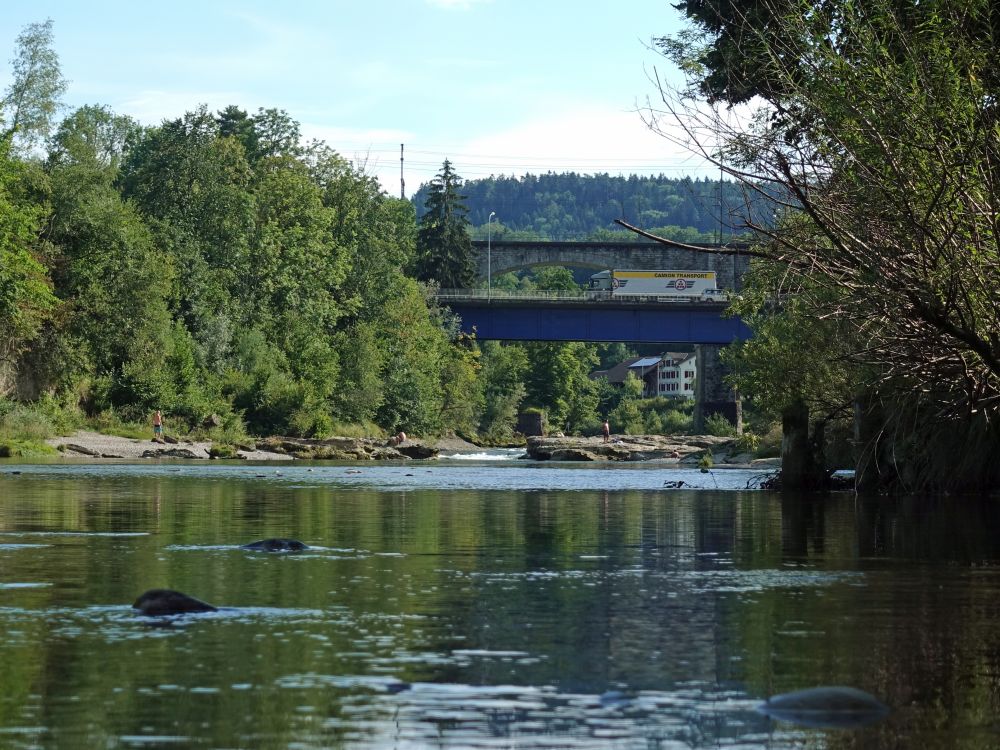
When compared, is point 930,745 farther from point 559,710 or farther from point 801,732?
Answer: point 559,710

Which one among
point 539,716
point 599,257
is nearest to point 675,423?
point 599,257

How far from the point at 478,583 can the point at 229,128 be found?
10733 centimetres

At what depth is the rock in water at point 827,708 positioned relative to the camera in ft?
26.7

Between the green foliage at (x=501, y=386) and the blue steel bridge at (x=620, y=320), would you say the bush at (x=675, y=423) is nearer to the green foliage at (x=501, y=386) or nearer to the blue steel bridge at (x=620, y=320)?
the green foliage at (x=501, y=386)

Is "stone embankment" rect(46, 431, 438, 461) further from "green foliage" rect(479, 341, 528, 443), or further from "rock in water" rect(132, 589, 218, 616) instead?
"rock in water" rect(132, 589, 218, 616)

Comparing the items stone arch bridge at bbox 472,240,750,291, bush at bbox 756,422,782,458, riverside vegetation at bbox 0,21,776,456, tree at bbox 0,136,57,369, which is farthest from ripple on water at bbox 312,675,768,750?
stone arch bridge at bbox 472,240,750,291

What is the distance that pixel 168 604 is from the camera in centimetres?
1214

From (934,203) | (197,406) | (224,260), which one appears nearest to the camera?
(934,203)

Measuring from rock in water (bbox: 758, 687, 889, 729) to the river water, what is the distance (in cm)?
13

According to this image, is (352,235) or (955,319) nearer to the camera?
(955,319)

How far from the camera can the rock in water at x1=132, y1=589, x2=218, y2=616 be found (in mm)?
12078

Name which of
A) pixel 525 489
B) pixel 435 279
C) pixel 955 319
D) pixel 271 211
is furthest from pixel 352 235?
pixel 955 319

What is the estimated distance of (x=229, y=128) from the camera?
388ft

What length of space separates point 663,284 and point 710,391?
38.1 feet
